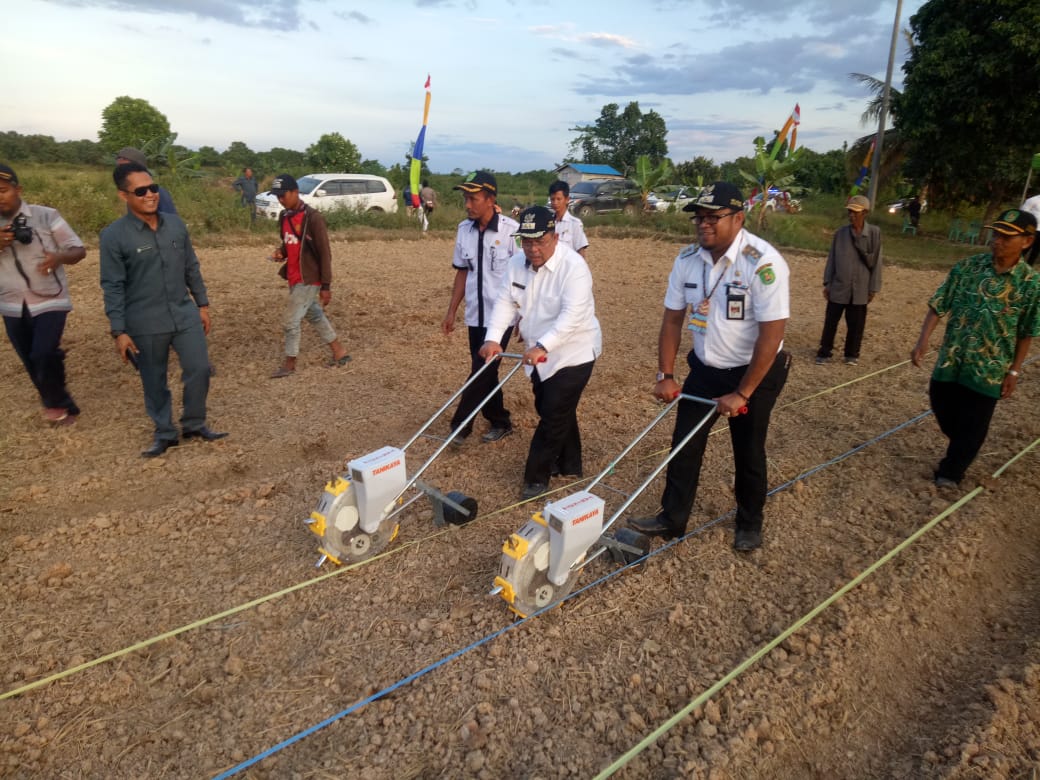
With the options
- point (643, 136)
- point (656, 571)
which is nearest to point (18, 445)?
point (656, 571)

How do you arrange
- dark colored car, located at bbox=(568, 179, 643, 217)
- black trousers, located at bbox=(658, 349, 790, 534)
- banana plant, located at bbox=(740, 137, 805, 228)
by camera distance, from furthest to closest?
dark colored car, located at bbox=(568, 179, 643, 217) → banana plant, located at bbox=(740, 137, 805, 228) → black trousers, located at bbox=(658, 349, 790, 534)

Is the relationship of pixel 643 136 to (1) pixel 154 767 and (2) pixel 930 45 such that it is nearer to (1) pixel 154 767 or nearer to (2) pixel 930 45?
(2) pixel 930 45

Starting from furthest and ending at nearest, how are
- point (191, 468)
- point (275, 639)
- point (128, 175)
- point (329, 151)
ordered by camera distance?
1. point (329, 151)
2. point (191, 468)
3. point (128, 175)
4. point (275, 639)

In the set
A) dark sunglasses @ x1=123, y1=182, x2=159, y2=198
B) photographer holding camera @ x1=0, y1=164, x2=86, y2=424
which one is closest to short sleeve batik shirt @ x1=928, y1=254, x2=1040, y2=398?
dark sunglasses @ x1=123, y1=182, x2=159, y2=198

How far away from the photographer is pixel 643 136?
49688mm

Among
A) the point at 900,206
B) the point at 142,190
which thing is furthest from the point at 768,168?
the point at 142,190

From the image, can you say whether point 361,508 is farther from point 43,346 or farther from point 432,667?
point 43,346

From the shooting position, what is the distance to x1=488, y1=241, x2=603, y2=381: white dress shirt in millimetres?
4145

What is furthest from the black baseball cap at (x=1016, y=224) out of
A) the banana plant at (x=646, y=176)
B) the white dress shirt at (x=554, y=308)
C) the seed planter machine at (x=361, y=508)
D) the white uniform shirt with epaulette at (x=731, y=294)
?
the banana plant at (x=646, y=176)

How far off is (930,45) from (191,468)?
67.4 ft

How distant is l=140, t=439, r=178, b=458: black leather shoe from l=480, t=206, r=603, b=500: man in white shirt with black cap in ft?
9.37

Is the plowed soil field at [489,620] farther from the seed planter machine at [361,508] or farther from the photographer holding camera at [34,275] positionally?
the photographer holding camera at [34,275]

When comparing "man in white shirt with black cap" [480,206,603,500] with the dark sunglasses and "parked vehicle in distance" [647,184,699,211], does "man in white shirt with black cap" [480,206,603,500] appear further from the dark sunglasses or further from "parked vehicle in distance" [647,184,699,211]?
"parked vehicle in distance" [647,184,699,211]

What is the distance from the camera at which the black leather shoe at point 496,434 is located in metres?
5.56
